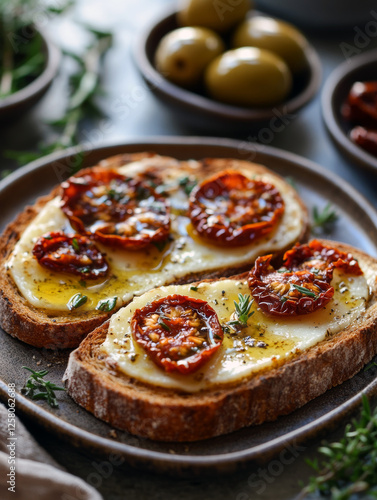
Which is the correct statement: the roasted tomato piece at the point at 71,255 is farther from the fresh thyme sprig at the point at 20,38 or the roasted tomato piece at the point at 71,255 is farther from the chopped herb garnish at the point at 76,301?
the fresh thyme sprig at the point at 20,38

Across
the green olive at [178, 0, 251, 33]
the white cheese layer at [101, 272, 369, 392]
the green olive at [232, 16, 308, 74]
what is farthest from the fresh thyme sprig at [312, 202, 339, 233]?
the green olive at [178, 0, 251, 33]

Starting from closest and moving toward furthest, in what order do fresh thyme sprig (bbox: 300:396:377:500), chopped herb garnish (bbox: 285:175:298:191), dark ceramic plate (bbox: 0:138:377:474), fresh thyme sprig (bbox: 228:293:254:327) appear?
fresh thyme sprig (bbox: 300:396:377:500)
dark ceramic plate (bbox: 0:138:377:474)
fresh thyme sprig (bbox: 228:293:254:327)
chopped herb garnish (bbox: 285:175:298:191)

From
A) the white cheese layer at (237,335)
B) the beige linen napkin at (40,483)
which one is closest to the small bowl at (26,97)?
the white cheese layer at (237,335)

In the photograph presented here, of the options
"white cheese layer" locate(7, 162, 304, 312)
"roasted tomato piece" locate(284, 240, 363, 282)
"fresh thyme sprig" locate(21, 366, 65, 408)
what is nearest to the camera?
"fresh thyme sprig" locate(21, 366, 65, 408)

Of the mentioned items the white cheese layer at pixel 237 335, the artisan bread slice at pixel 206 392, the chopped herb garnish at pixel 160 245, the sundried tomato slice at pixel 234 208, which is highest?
the sundried tomato slice at pixel 234 208

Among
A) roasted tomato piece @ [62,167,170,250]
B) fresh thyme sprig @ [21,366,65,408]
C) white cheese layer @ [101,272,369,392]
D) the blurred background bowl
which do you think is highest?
the blurred background bowl

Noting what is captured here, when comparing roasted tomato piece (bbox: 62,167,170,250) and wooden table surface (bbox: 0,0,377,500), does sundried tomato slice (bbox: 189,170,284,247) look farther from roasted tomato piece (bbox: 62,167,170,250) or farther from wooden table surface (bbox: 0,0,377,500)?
wooden table surface (bbox: 0,0,377,500)

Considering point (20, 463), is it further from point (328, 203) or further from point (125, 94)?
point (125, 94)
